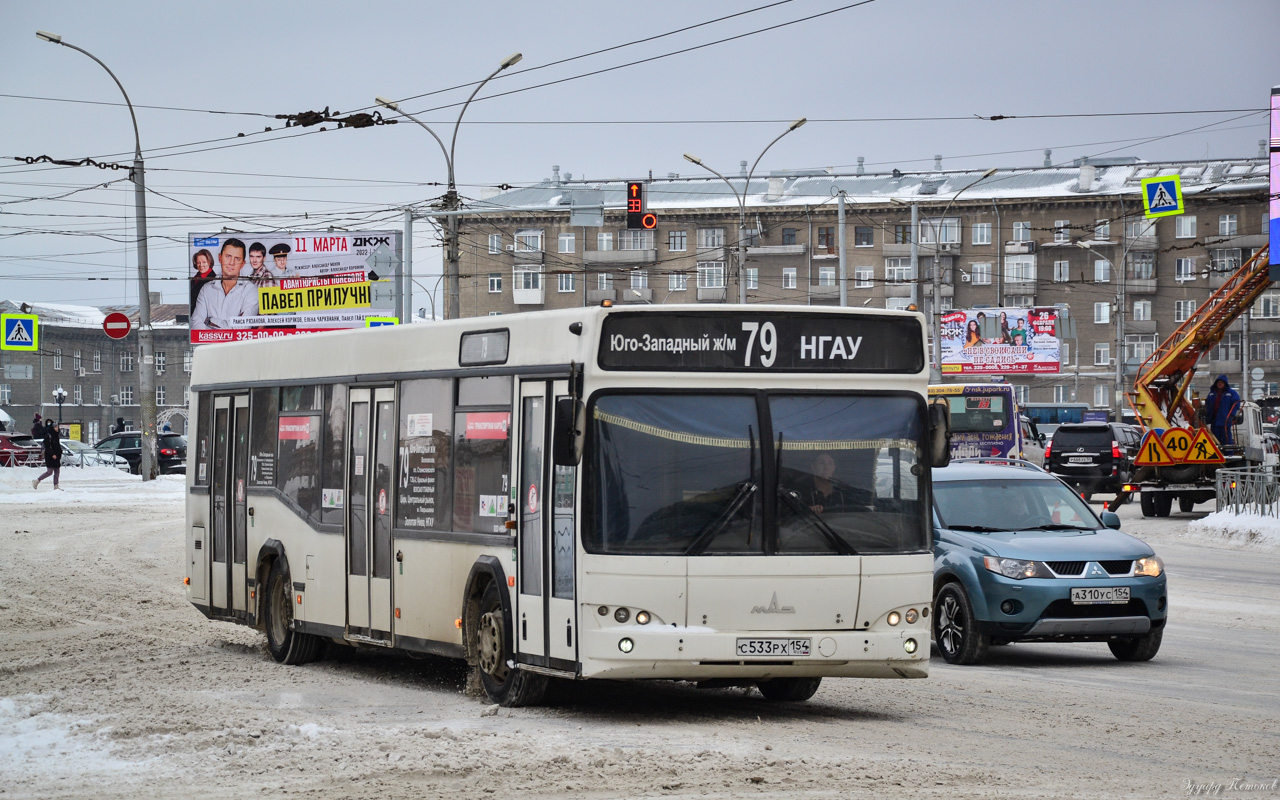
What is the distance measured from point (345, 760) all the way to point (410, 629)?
343 centimetres

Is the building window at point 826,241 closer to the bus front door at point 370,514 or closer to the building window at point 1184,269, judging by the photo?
the building window at point 1184,269

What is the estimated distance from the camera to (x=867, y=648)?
32.4 ft

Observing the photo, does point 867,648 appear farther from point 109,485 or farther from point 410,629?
point 109,485

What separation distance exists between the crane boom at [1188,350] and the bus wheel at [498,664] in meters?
29.0

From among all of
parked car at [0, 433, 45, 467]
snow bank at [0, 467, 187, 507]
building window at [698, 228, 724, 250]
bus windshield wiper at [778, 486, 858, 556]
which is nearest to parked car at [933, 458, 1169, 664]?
bus windshield wiper at [778, 486, 858, 556]

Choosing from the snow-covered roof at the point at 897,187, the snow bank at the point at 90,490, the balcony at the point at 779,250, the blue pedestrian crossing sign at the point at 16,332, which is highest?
the snow-covered roof at the point at 897,187

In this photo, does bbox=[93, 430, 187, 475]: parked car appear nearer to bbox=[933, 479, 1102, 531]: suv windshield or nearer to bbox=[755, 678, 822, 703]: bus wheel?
bbox=[933, 479, 1102, 531]: suv windshield

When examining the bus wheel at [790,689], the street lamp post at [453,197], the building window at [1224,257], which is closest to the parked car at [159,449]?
the street lamp post at [453,197]

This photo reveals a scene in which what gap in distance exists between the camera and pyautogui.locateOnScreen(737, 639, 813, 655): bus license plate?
31.6ft

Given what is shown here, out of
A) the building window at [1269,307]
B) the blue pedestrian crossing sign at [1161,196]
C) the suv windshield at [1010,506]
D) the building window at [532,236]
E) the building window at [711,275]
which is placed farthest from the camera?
the building window at [532,236]

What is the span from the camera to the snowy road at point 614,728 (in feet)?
25.7

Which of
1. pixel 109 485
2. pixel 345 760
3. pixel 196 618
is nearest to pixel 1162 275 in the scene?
pixel 109 485

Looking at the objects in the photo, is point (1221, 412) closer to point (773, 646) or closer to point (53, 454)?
point (53, 454)

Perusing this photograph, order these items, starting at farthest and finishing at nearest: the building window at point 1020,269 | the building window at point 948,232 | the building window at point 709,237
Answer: the building window at point 1020,269 → the building window at point 948,232 → the building window at point 709,237
